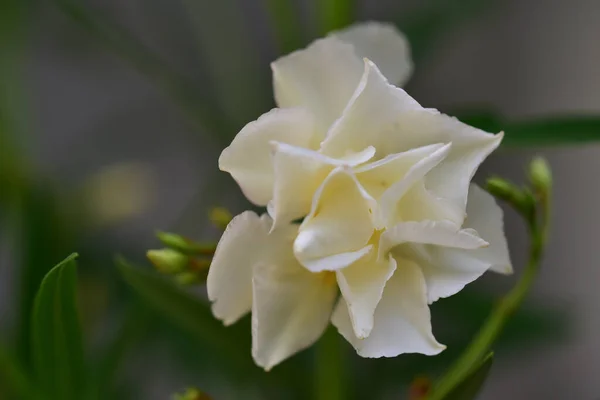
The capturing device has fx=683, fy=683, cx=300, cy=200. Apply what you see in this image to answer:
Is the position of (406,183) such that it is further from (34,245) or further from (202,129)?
(202,129)

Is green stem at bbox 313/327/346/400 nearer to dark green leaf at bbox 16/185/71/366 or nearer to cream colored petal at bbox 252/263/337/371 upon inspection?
cream colored petal at bbox 252/263/337/371

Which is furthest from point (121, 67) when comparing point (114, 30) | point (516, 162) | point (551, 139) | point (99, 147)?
point (551, 139)

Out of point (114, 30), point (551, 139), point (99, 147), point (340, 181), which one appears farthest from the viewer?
point (99, 147)

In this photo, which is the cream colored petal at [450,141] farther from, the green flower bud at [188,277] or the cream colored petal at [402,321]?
the green flower bud at [188,277]

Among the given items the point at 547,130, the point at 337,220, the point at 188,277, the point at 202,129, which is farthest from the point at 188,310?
the point at 202,129

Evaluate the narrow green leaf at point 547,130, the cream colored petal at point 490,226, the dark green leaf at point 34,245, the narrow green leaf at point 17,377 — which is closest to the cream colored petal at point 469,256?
the cream colored petal at point 490,226

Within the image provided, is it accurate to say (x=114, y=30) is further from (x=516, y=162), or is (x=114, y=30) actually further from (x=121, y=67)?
(x=516, y=162)
